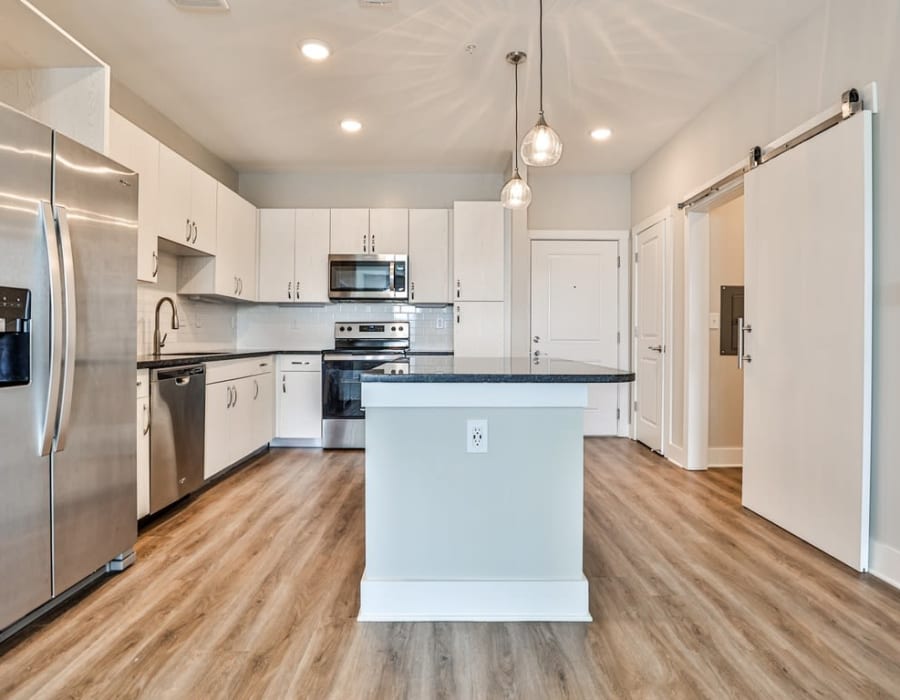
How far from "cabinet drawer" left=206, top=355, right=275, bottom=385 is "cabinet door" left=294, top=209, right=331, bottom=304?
2.46 ft

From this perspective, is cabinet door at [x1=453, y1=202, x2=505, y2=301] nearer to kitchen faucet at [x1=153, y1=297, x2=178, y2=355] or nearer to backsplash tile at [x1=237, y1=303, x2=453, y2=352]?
backsplash tile at [x1=237, y1=303, x2=453, y2=352]

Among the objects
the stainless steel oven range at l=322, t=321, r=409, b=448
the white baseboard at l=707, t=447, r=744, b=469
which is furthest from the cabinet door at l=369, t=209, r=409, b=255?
the white baseboard at l=707, t=447, r=744, b=469

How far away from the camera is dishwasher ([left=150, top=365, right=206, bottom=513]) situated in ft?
8.74

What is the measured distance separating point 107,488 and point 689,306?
3682 millimetres

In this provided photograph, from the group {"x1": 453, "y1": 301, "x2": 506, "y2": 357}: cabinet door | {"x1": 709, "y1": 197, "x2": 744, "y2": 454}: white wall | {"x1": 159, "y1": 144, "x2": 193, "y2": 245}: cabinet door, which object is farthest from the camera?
{"x1": 453, "y1": 301, "x2": 506, "y2": 357}: cabinet door

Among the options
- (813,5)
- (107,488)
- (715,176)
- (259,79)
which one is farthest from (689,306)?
(107,488)

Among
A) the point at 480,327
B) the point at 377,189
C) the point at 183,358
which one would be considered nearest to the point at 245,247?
the point at 377,189

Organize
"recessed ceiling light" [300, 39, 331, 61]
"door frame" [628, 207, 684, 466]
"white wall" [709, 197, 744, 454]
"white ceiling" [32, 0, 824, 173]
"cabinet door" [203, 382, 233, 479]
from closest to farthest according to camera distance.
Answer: "white ceiling" [32, 0, 824, 173] → "recessed ceiling light" [300, 39, 331, 61] → "cabinet door" [203, 382, 233, 479] → "white wall" [709, 197, 744, 454] → "door frame" [628, 207, 684, 466]

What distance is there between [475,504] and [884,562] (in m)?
1.74

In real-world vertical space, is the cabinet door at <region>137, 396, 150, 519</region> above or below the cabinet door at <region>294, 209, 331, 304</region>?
below

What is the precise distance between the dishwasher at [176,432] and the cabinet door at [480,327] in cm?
211

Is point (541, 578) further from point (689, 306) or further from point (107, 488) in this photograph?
point (689, 306)

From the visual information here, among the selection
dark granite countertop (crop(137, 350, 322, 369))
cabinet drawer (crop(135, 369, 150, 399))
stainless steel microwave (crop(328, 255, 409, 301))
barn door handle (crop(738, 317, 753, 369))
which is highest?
stainless steel microwave (crop(328, 255, 409, 301))

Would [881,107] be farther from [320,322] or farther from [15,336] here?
[320,322]
